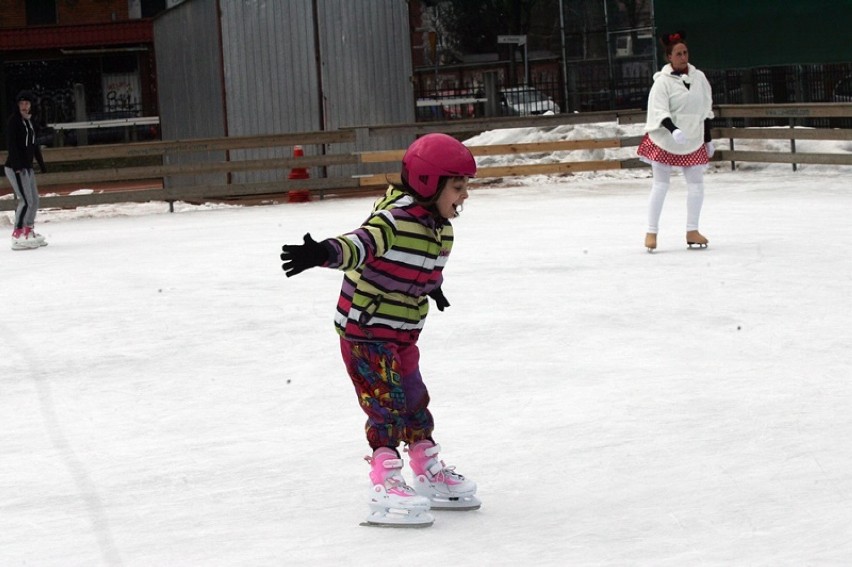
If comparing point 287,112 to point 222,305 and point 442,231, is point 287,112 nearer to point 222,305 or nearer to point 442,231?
point 222,305

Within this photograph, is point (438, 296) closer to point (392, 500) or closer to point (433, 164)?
point (433, 164)

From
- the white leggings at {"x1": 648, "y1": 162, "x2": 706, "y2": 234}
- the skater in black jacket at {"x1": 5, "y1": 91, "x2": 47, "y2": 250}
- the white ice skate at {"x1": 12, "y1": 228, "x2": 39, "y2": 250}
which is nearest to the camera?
the white leggings at {"x1": 648, "y1": 162, "x2": 706, "y2": 234}

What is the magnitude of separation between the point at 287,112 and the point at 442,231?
16.2 metres

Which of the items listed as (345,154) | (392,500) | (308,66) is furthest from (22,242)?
(392,500)

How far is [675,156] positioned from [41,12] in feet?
109

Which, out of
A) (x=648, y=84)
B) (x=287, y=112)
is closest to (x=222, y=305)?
(x=287, y=112)

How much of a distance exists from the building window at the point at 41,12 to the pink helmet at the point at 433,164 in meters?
38.2

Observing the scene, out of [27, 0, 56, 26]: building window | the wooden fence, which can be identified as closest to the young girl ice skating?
the wooden fence

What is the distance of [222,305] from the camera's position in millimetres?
9000

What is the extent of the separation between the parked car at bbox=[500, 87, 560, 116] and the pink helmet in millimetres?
19131

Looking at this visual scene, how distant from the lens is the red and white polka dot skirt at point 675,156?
10328 mm

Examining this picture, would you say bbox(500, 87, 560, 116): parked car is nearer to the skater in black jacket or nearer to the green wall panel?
the green wall panel

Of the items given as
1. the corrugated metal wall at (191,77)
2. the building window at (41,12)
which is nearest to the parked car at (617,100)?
the corrugated metal wall at (191,77)

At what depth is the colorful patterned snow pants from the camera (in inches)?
164
